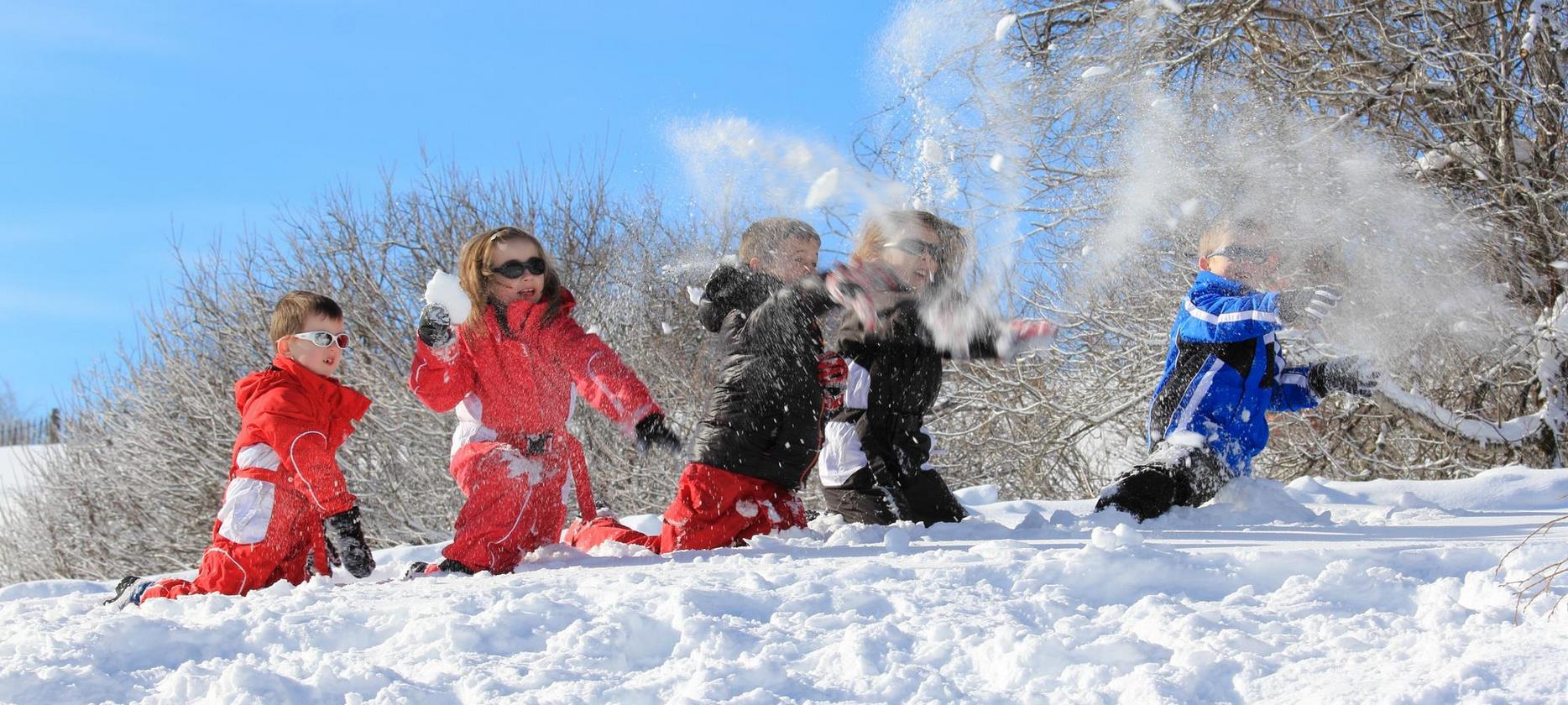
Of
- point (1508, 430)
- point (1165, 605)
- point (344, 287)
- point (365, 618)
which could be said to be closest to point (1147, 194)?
point (1508, 430)

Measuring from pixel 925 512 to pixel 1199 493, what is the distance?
3.43 ft

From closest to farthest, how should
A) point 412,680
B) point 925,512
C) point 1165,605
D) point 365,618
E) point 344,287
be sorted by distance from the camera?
point 412,680
point 1165,605
point 365,618
point 925,512
point 344,287

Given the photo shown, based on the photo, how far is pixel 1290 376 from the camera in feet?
15.5

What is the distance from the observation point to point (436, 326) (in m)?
4.05

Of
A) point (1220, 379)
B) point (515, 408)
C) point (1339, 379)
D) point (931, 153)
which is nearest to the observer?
point (515, 408)

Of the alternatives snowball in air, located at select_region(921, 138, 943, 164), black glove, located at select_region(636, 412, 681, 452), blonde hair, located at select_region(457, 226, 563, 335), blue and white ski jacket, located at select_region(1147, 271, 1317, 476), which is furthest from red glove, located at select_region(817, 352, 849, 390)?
snowball in air, located at select_region(921, 138, 943, 164)

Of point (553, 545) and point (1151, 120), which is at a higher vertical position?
point (1151, 120)

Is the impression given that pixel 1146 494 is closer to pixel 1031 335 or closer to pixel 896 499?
pixel 1031 335

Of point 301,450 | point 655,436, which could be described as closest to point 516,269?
point 655,436

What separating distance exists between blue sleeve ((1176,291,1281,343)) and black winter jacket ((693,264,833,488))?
1451 millimetres

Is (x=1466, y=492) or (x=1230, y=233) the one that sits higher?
(x=1230, y=233)

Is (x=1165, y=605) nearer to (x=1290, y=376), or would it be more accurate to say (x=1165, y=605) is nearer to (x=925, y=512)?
(x=925, y=512)

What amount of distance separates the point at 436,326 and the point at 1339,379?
3401mm

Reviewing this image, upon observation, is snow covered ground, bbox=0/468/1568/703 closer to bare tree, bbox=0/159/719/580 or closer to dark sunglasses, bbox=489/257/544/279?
dark sunglasses, bbox=489/257/544/279
